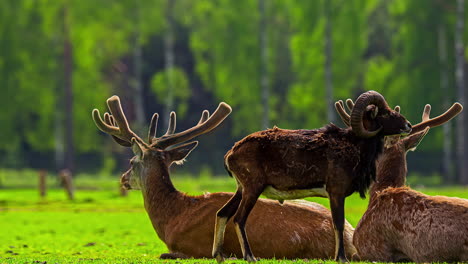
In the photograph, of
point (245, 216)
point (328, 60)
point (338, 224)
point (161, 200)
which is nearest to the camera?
point (338, 224)

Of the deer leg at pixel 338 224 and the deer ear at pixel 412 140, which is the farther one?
the deer ear at pixel 412 140

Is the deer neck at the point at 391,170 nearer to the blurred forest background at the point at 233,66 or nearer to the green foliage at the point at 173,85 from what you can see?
the blurred forest background at the point at 233,66

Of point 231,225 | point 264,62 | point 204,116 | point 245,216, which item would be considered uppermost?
point 264,62

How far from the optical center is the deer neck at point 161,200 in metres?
12.4

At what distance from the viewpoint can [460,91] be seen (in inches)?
1791

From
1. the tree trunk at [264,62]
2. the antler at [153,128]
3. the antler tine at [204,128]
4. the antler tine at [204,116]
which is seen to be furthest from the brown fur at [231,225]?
the tree trunk at [264,62]

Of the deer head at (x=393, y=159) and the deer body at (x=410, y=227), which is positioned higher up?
the deer head at (x=393, y=159)

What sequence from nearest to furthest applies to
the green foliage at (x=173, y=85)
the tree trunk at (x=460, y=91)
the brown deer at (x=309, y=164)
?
the brown deer at (x=309, y=164), the tree trunk at (x=460, y=91), the green foliage at (x=173, y=85)

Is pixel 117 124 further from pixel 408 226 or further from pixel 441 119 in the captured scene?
pixel 408 226

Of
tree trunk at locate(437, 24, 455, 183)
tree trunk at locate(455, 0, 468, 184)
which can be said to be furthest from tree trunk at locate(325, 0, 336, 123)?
tree trunk at locate(455, 0, 468, 184)

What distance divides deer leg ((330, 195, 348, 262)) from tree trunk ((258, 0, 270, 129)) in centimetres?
4146

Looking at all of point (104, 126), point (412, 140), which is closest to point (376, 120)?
point (412, 140)

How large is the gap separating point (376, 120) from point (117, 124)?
14.9ft

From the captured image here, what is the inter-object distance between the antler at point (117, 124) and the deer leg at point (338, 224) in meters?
3.95
